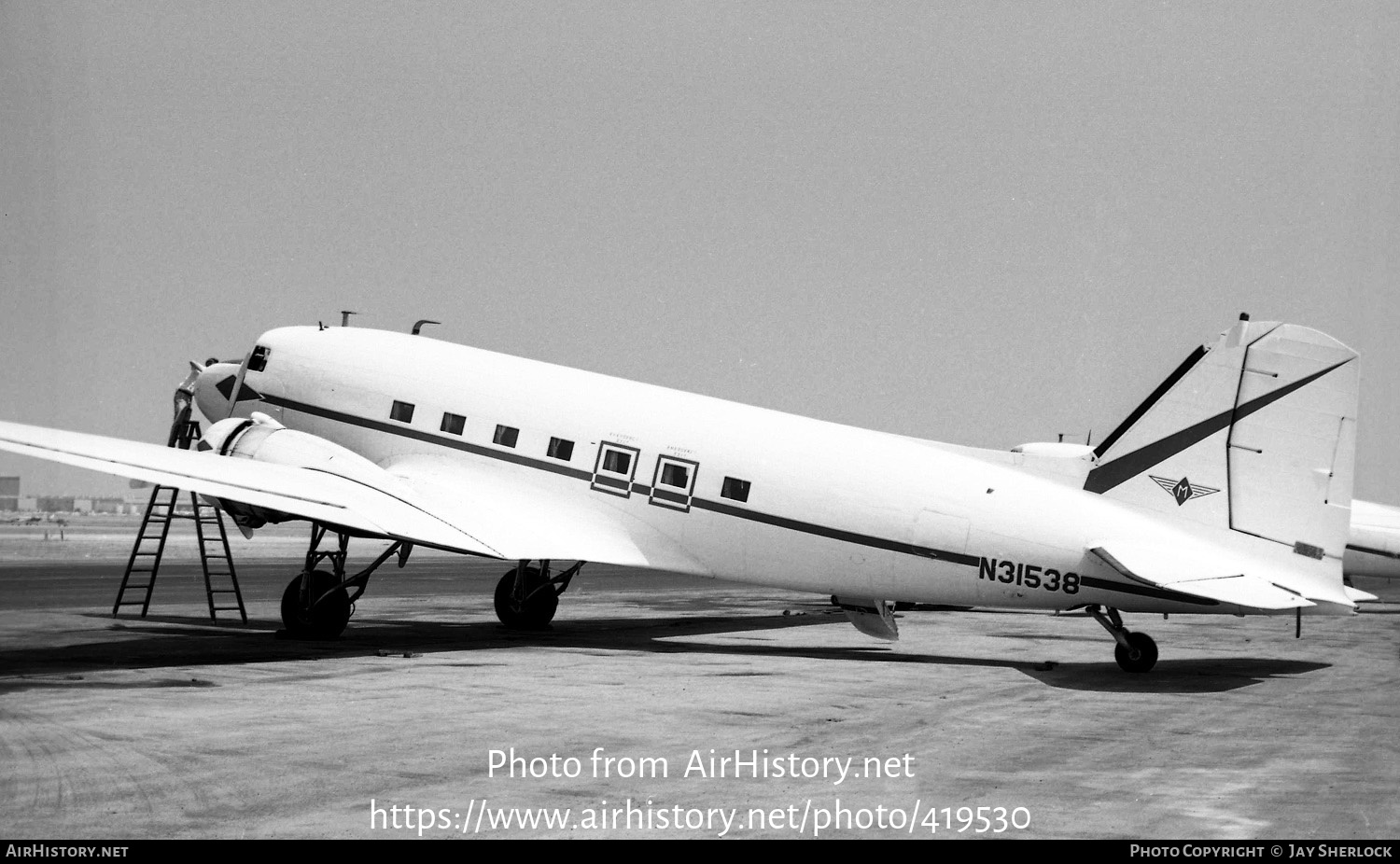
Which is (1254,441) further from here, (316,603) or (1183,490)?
(316,603)

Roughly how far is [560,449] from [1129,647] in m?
9.28

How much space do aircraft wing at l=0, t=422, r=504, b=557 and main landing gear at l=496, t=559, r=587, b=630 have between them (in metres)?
4.01

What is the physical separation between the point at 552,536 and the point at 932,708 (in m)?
8.30

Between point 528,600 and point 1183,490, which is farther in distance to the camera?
point 528,600

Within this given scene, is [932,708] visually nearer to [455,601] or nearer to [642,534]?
[642,534]

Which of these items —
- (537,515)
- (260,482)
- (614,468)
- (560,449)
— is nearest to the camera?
(260,482)

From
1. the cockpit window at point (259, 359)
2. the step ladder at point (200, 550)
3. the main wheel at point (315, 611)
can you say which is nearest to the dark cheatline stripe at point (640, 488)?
the cockpit window at point (259, 359)

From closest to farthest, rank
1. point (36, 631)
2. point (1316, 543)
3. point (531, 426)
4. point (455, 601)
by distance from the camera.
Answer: point (1316, 543), point (36, 631), point (531, 426), point (455, 601)

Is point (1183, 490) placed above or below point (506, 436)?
above

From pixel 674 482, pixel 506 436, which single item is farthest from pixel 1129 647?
pixel 506 436

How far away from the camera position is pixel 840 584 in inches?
780

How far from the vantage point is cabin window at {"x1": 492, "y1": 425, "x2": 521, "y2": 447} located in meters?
22.9

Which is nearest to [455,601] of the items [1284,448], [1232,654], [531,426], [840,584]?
[531,426]

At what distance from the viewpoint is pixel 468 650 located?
2048 centimetres
